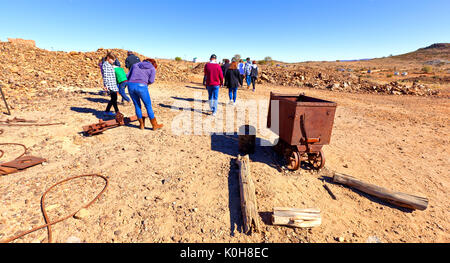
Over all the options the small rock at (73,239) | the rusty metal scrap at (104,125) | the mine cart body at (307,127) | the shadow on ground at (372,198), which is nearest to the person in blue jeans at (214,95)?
the rusty metal scrap at (104,125)

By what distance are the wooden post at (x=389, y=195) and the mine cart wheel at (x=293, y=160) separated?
0.75 meters

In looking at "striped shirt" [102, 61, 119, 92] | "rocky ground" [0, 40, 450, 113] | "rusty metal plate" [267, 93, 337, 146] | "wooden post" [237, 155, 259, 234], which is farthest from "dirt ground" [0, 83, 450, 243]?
"rocky ground" [0, 40, 450, 113]

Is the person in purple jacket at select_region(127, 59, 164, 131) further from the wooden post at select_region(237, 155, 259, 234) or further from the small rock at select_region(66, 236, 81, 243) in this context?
the small rock at select_region(66, 236, 81, 243)

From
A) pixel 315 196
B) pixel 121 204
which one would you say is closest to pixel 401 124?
pixel 315 196

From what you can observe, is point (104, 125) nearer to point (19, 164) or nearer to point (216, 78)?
point (19, 164)

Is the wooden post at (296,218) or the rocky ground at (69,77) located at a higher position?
the rocky ground at (69,77)

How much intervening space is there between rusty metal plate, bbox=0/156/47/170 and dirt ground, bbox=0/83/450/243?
114 millimetres

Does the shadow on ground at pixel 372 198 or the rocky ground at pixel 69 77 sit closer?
the shadow on ground at pixel 372 198

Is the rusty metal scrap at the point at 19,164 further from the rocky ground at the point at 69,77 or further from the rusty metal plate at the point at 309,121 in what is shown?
the rocky ground at the point at 69,77

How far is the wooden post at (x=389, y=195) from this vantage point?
3148 mm

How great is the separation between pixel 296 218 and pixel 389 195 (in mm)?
1953

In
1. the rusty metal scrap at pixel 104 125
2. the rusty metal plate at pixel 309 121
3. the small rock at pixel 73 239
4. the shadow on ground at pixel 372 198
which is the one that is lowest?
the shadow on ground at pixel 372 198

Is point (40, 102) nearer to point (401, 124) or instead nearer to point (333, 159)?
point (333, 159)

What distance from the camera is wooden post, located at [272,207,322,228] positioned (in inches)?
108
